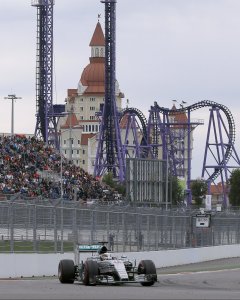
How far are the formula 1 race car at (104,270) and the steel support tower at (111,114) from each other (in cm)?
9900

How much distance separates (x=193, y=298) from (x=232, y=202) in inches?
4241

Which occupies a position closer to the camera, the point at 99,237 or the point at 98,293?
the point at 98,293

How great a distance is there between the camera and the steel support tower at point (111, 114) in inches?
5031

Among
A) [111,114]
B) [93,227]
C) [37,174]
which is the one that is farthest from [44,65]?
[93,227]

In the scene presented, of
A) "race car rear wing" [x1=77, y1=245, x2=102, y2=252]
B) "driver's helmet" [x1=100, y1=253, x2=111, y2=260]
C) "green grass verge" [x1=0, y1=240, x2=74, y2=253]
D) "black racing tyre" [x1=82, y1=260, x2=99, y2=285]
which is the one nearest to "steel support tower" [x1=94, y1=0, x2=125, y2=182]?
"green grass verge" [x1=0, y1=240, x2=74, y2=253]

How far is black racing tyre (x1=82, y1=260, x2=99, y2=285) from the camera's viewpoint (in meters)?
27.2

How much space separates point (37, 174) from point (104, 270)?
153 feet

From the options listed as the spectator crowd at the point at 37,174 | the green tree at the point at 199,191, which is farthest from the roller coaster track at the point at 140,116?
the spectator crowd at the point at 37,174

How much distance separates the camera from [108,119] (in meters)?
139

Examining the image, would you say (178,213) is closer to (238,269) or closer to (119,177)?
(238,269)

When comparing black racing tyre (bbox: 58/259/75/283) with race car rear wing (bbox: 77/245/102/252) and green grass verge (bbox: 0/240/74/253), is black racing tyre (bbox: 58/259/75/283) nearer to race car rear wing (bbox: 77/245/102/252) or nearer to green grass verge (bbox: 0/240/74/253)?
race car rear wing (bbox: 77/245/102/252)

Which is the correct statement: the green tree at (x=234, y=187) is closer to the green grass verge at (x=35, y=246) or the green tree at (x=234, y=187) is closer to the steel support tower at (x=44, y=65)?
the steel support tower at (x=44, y=65)

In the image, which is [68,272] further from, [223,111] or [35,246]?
[223,111]

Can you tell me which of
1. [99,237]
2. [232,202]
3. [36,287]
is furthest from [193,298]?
[232,202]
